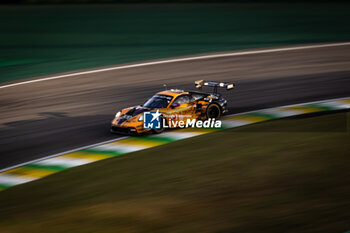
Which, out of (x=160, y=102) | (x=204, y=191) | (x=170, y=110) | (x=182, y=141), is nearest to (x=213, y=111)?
(x=170, y=110)

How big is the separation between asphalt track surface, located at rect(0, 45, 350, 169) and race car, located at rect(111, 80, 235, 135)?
2.24 feet

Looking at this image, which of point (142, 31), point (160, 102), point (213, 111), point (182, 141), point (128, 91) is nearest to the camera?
point (182, 141)

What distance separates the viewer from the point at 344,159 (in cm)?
1321

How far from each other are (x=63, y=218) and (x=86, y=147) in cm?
535

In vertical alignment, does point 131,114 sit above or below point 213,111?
above

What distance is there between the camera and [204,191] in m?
12.0

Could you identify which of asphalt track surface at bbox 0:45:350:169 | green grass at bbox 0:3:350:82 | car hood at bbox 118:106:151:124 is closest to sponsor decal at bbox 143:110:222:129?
car hood at bbox 118:106:151:124

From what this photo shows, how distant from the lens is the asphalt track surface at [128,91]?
56.5 feet

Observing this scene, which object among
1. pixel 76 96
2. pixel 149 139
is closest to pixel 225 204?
pixel 149 139

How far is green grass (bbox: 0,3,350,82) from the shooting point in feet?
99.4

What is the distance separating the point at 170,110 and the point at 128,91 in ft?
21.2

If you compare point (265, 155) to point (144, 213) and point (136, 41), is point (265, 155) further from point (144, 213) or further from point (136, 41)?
point (136, 41)

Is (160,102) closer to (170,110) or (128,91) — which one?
(170,110)

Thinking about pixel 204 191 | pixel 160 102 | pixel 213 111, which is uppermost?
pixel 160 102
